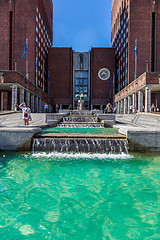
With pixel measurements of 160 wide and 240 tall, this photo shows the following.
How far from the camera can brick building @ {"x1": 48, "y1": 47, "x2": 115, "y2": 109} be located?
55.8 metres

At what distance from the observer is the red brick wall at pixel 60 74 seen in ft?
186

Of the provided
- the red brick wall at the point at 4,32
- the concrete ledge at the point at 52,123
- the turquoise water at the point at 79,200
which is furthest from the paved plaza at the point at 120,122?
the red brick wall at the point at 4,32

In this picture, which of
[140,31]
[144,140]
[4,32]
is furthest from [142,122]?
[4,32]

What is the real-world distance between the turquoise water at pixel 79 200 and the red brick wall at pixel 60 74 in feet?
171

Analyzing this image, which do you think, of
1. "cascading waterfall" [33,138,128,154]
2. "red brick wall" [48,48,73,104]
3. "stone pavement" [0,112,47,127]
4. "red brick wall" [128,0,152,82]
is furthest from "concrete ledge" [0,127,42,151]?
"red brick wall" [48,48,73,104]

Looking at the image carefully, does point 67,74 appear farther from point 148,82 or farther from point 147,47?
point 148,82

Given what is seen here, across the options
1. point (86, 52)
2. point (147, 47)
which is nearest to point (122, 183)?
point (147, 47)

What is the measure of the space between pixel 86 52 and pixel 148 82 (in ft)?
117

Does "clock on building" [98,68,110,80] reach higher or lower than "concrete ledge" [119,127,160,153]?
higher

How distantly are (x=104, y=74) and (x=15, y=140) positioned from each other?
52188mm

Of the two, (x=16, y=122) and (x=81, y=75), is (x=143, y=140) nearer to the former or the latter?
(x=16, y=122)

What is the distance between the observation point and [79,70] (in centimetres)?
5881

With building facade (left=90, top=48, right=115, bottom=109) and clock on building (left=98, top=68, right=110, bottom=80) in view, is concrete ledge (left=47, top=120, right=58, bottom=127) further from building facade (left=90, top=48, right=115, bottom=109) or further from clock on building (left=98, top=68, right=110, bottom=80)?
clock on building (left=98, top=68, right=110, bottom=80)

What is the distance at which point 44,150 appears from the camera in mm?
6898
